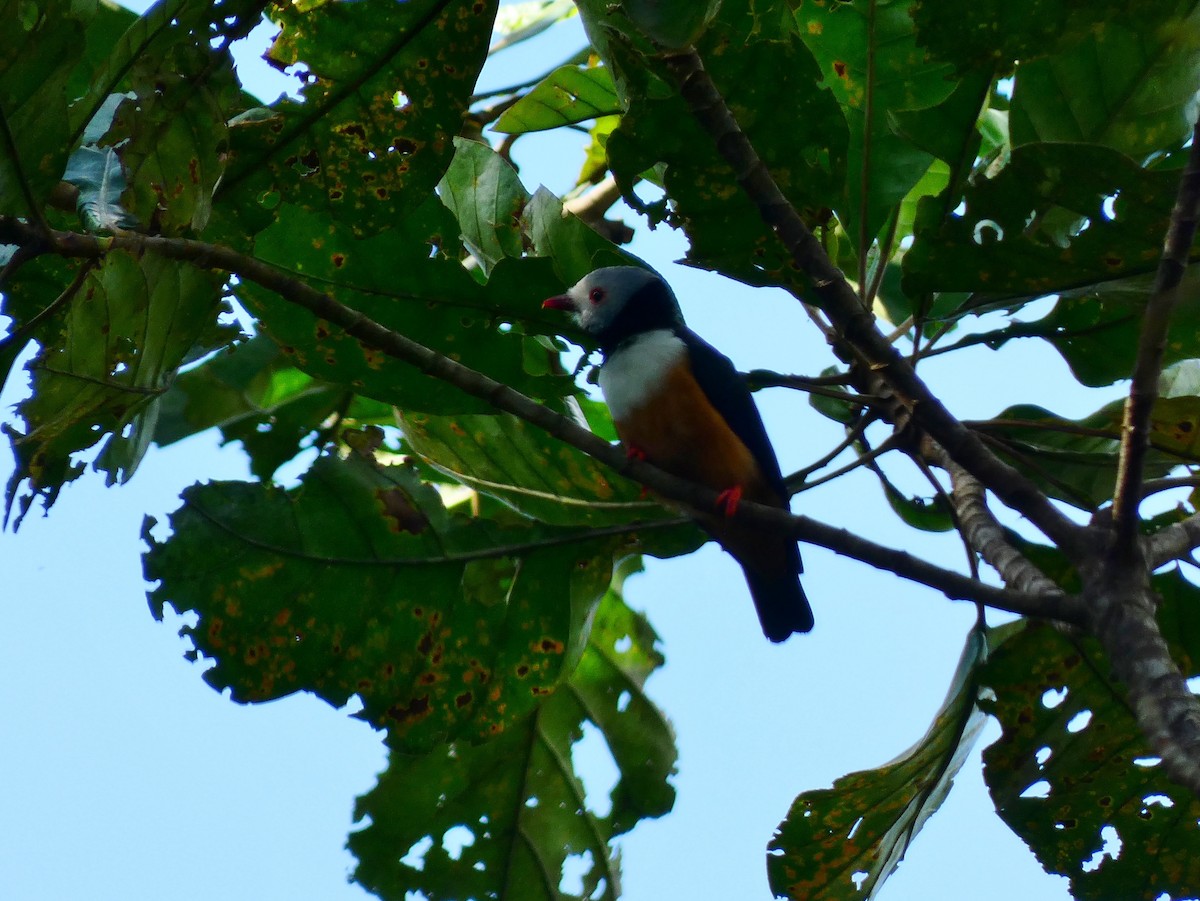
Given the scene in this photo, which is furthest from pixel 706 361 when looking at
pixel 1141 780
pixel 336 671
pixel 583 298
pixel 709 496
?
pixel 1141 780

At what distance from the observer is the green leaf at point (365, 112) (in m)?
3.13

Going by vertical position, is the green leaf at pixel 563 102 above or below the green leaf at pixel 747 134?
above

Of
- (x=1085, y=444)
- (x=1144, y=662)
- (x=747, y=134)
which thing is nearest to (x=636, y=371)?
(x=747, y=134)

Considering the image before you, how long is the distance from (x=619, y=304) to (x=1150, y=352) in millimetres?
2351

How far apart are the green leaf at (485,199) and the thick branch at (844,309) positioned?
1.39m

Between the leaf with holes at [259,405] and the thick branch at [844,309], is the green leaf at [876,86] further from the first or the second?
the leaf with holes at [259,405]

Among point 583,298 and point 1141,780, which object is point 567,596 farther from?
point 1141,780

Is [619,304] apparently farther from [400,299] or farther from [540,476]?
[400,299]

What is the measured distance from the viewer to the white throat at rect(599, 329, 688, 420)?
405cm

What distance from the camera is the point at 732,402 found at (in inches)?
162

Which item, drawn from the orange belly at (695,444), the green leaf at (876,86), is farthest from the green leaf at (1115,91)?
the orange belly at (695,444)

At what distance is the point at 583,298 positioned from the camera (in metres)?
4.00

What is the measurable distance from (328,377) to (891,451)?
1.65m

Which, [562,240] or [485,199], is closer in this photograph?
[562,240]
